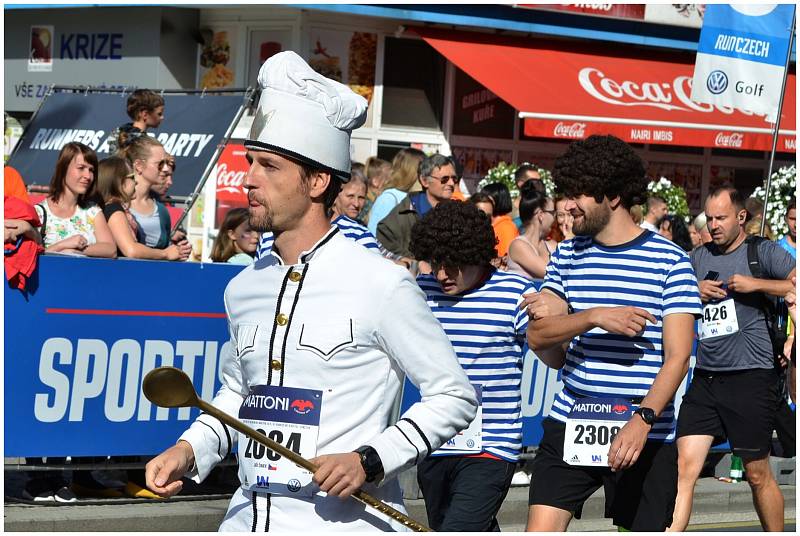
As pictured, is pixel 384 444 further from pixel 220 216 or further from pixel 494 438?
pixel 220 216

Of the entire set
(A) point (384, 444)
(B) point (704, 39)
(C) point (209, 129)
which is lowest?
(A) point (384, 444)

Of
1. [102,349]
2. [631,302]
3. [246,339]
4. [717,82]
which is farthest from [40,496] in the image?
[717,82]

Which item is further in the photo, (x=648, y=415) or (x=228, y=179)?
(x=228, y=179)

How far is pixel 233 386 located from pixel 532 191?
287 inches

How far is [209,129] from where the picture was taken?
35.1 ft

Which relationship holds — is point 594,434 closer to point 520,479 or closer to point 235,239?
point 520,479

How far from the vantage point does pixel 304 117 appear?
3555 millimetres

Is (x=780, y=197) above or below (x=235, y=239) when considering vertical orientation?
above

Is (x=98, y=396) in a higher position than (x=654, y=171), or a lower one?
lower

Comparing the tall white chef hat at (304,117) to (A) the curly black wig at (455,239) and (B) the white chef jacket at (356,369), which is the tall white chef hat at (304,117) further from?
(A) the curly black wig at (455,239)

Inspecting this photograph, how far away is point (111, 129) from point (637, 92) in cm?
984

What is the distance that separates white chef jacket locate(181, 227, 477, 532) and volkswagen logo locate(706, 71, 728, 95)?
28.2 ft

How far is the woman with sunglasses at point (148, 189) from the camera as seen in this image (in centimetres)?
901

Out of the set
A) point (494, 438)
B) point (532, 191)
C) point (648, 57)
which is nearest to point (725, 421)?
point (494, 438)
